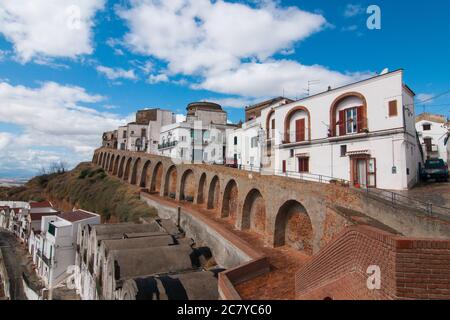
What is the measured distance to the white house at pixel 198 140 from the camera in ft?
134

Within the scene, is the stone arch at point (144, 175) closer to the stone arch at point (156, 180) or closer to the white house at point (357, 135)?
the stone arch at point (156, 180)

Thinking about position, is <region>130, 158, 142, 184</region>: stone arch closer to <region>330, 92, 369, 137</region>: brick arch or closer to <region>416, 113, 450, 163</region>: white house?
<region>330, 92, 369, 137</region>: brick arch

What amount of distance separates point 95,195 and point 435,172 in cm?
4382

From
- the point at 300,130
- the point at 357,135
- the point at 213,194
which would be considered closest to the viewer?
the point at 357,135

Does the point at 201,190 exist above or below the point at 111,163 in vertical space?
below

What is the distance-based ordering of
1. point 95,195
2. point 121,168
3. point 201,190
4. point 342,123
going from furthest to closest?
point 121,168
point 95,195
point 201,190
point 342,123

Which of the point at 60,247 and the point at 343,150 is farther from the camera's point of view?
the point at 60,247

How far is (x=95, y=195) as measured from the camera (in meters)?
43.3

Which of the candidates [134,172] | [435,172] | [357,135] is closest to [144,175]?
[134,172]

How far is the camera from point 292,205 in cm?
1510

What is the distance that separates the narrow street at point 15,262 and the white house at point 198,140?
80.7 feet

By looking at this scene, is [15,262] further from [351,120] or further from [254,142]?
[351,120]

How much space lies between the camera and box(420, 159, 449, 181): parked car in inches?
685
